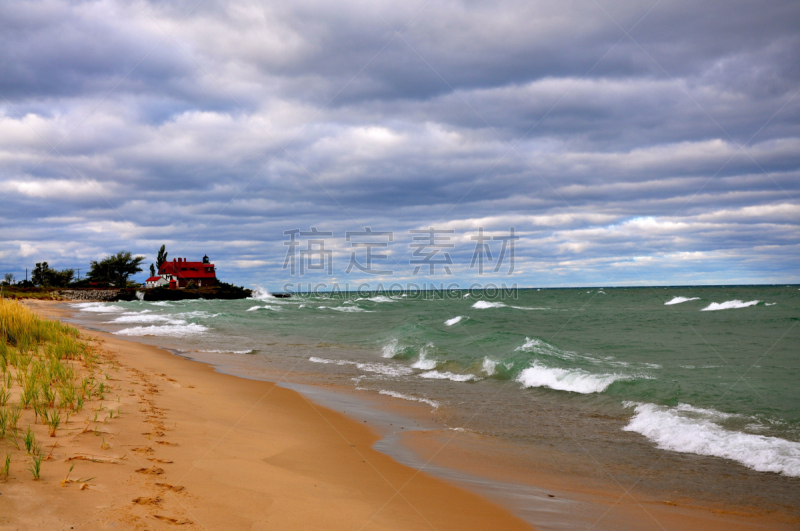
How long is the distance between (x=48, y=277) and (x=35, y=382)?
107m

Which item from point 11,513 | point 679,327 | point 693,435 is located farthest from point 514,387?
point 679,327

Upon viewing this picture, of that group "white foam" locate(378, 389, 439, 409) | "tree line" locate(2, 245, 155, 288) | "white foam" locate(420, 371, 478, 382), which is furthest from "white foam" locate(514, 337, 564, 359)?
"tree line" locate(2, 245, 155, 288)

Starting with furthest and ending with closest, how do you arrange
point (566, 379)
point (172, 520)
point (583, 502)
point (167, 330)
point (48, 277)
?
point (48, 277) < point (167, 330) < point (566, 379) < point (583, 502) < point (172, 520)

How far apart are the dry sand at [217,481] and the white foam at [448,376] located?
20.5ft

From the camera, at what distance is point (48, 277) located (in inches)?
3634

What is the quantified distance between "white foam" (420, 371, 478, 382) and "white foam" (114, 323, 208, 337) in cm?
1552

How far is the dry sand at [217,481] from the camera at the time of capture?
146 inches

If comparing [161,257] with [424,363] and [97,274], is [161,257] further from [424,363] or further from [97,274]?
[424,363]

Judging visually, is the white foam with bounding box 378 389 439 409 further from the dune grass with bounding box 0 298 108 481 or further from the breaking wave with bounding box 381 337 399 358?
the breaking wave with bounding box 381 337 399 358

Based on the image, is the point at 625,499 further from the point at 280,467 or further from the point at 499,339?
the point at 499,339

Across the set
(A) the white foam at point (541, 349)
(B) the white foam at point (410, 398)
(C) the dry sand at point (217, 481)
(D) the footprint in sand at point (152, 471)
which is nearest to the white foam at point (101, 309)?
(A) the white foam at point (541, 349)

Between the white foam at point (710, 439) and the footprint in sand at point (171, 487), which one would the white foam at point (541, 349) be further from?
the footprint in sand at point (171, 487)

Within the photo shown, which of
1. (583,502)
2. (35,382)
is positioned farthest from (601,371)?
(35,382)

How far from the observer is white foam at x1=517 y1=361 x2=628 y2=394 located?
11867mm
